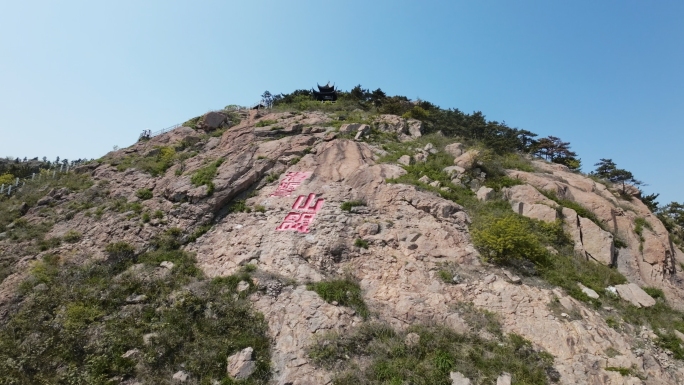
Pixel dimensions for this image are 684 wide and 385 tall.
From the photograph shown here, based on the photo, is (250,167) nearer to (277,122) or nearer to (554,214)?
(277,122)

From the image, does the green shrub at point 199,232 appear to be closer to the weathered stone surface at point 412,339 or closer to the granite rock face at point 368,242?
the granite rock face at point 368,242

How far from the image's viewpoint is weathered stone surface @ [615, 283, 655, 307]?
11680 millimetres

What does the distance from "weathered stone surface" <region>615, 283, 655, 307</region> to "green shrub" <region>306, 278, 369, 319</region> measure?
851cm

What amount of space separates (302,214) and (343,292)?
515cm

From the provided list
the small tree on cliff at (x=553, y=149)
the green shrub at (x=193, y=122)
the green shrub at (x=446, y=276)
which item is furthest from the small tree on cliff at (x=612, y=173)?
the green shrub at (x=193, y=122)

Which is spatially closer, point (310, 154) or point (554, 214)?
point (554, 214)

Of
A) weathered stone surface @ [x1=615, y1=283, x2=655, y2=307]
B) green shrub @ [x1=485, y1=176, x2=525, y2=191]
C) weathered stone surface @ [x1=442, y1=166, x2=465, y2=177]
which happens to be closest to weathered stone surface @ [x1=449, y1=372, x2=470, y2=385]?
weathered stone surface @ [x1=615, y1=283, x2=655, y2=307]

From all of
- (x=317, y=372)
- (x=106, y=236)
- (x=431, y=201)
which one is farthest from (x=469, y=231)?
(x=106, y=236)

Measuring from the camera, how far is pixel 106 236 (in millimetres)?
15781

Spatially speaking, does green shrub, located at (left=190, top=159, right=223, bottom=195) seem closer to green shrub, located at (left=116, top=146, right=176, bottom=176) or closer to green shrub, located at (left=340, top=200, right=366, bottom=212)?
green shrub, located at (left=116, top=146, right=176, bottom=176)

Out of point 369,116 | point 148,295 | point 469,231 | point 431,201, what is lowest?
point 148,295

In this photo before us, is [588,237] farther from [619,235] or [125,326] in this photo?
[125,326]

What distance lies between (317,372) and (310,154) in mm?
13138

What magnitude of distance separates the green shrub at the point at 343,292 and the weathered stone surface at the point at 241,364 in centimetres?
280
